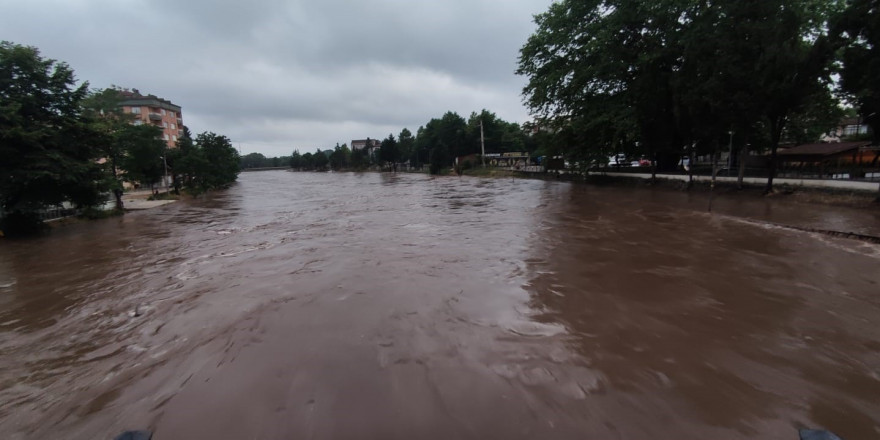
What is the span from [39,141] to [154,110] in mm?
59446

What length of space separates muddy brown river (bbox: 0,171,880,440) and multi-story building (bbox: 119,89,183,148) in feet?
206

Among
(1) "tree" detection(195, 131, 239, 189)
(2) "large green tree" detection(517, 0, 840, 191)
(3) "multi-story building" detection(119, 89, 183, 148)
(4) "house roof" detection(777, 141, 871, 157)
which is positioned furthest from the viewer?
(3) "multi-story building" detection(119, 89, 183, 148)

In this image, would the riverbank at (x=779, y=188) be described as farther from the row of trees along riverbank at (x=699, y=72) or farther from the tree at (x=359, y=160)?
the tree at (x=359, y=160)

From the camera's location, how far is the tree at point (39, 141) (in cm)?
1480

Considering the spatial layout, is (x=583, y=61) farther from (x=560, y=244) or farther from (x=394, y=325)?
(x=394, y=325)

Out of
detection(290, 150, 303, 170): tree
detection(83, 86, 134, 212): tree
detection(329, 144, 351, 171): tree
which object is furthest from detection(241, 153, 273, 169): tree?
detection(83, 86, 134, 212): tree

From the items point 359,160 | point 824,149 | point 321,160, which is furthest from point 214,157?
point 321,160

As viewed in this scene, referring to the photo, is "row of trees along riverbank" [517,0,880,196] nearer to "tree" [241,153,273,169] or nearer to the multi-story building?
the multi-story building

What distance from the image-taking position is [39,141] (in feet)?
51.3

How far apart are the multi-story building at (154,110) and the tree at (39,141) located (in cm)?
4794

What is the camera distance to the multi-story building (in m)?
60.6

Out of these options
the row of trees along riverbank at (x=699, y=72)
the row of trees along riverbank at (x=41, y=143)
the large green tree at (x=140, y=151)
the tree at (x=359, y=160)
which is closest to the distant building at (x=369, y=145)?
the tree at (x=359, y=160)

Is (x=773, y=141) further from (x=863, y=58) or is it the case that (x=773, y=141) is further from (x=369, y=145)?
(x=369, y=145)

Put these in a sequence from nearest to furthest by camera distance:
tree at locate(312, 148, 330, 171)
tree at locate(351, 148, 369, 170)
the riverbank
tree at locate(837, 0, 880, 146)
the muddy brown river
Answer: the muddy brown river → tree at locate(837, 0, 880, 146) → the riverbank → tree at locate(351, 148, 369, 170) → tree at locate(312, 148, 330, 171)
